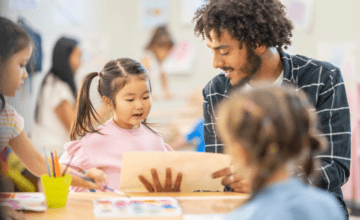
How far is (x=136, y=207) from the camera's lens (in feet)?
3.11

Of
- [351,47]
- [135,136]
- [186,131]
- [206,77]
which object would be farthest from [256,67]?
[351,47]

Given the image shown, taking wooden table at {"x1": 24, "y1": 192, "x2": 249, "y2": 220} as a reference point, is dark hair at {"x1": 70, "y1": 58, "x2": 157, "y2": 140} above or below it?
above

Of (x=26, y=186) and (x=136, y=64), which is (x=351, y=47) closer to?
(x=136, y=64)

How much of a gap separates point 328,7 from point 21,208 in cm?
317

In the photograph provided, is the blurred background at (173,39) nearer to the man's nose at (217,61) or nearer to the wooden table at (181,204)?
the man's nose at (217,61)

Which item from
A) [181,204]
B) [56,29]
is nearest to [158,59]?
[56,29]

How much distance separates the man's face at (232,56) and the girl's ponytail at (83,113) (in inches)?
19.4

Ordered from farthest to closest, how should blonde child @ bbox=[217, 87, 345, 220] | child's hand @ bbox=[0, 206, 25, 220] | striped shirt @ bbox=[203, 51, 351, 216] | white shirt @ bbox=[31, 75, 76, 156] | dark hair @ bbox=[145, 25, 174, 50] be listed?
1. dark hair @ bbox=[145, 25, 174, 50]
2. white shirt @ bbox=[31, 75, 76, 156]
3. striped shirt @ bbox=[203, 51, 351, 216]
4. child's hand @ bbox=[0, 206, 25, 220]
5. blonde child @ bbox=[217, 87, 345, 220]

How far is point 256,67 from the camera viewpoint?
4.44 feet

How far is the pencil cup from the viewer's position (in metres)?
0.94

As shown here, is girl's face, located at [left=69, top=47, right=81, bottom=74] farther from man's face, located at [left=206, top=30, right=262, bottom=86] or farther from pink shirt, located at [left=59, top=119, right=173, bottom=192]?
man's face, located at [left=206, top=30, right=262, bottom=86]

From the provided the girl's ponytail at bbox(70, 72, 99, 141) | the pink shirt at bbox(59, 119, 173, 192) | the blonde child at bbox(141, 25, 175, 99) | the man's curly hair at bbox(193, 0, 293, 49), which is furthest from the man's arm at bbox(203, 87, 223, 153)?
the blonde child at bbox(141, 25, 175, 99)

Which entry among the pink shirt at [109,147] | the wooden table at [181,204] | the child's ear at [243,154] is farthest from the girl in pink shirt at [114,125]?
the child's ear at [243,154]

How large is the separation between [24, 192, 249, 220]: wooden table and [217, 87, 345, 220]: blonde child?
21 cm
